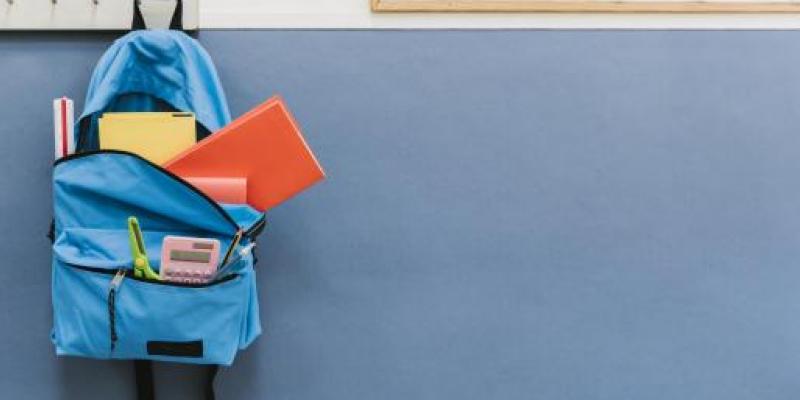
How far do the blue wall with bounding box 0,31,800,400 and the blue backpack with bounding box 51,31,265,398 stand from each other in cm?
13

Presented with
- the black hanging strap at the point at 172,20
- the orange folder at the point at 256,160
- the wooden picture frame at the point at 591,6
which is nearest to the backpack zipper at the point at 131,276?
the orange folder at the point at 256,160

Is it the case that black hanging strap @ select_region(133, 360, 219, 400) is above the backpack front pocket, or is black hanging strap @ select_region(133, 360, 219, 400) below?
below

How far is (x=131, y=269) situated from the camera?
0.76 metres

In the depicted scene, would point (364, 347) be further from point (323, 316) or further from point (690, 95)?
point (690, 95)

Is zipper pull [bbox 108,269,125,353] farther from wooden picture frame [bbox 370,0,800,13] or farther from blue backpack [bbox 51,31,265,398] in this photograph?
wooden picture frame [bbox 370,0,800,13]

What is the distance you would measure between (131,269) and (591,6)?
0.78 m

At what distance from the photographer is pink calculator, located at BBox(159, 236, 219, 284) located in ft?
2.48

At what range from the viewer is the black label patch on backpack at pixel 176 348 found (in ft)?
2.51

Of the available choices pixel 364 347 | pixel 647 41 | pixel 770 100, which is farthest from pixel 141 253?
Result: pixel 770 100

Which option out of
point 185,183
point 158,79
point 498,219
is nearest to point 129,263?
point 185,183

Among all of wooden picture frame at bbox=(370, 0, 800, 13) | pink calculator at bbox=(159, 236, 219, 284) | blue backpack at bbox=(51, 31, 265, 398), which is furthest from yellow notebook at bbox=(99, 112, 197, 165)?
wooden picture frame at bbox=(370, 0, 800, 13)

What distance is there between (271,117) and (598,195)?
535 millimetres

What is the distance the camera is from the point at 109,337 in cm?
76

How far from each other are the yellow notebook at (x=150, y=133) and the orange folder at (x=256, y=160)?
0.11 feet
